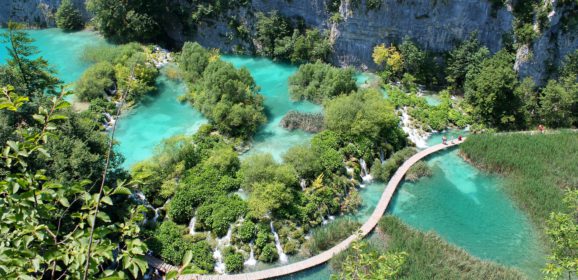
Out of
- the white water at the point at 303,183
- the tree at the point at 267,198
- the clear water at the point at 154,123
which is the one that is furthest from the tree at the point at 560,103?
the clear water at the point at 154,123

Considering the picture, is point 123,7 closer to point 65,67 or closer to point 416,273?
point 65,67

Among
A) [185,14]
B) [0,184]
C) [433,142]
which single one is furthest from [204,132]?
[0,184]

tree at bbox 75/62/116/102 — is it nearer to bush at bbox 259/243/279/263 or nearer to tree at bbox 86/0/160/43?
tree at bbox 86/0/160/43

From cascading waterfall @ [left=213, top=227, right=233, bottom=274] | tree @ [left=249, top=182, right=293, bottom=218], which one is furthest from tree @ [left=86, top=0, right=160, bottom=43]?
cascading waterfall @ [left=213, top=227, right=233, bottom=274]

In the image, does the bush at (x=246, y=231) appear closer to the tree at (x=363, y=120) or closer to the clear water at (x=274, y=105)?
the clear water at (x=274, y=105)

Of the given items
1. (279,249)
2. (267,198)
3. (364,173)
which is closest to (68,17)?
(267,198)

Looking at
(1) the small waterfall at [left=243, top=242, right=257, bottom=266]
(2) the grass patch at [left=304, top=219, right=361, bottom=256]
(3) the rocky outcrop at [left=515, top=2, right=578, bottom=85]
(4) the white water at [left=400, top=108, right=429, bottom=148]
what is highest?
(3) the rocky outcrop at [left=515, top=2, right=578, bottom=85]

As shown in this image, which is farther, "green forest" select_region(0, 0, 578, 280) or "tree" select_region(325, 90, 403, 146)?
"tree" select_region(325, 90, 403, 146)
